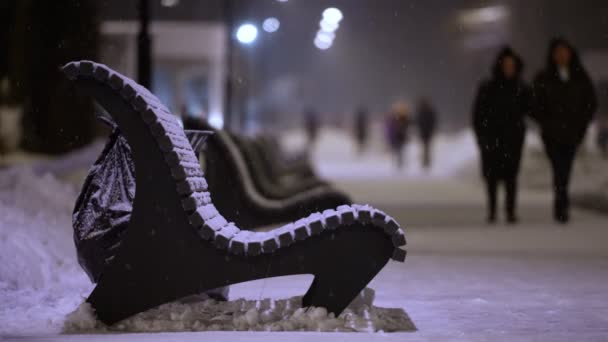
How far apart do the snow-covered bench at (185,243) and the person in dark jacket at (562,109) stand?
22.9 feet

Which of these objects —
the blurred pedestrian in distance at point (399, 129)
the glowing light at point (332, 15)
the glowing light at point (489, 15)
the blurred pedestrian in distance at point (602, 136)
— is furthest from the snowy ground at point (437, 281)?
the glowing light at point (489, 15)

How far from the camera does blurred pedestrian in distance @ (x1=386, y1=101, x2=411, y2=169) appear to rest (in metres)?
29.3

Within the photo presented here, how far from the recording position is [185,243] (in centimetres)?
469

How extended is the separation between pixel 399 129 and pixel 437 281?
22888 mm

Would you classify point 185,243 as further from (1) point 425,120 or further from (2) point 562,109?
(1) point 425,120

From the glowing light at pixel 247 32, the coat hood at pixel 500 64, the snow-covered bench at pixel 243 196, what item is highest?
the glowing light at pixel 247 32

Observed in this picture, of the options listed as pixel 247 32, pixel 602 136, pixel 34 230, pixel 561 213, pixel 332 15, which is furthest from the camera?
pixel 602 136

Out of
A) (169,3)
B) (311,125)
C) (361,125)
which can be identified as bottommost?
(311,125)

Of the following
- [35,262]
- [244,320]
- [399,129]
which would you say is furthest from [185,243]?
[399,129]

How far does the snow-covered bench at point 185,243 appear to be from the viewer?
15.1 feet

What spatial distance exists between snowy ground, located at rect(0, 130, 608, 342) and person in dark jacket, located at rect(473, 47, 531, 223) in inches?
25.8

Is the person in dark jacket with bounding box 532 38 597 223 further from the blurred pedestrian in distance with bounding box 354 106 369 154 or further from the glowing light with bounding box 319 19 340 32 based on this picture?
the blurred pedestrian in distance with bounding box 354 106 369 154

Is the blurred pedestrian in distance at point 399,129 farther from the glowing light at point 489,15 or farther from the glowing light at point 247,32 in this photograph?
the glowing light at point 489,15

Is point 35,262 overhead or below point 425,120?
below
